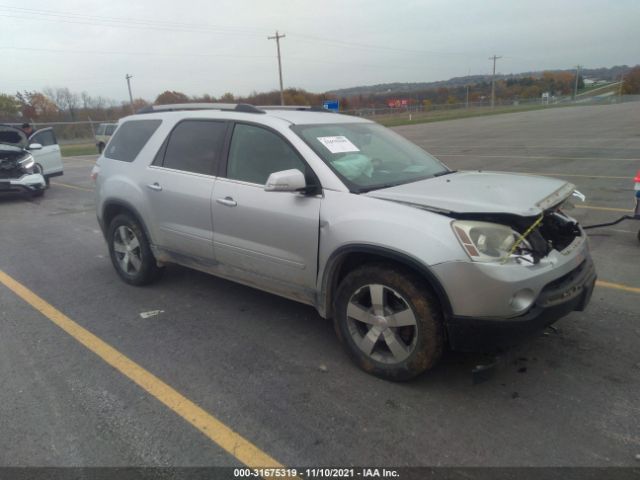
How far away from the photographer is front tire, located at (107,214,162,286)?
4785 millimetres

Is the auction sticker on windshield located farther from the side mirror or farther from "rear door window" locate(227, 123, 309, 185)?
the side mirror

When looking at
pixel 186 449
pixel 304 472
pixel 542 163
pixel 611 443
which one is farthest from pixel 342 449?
pixel 542 163

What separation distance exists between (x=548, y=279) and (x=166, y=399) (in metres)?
2.47

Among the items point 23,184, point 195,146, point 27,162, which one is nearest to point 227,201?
point 195,146

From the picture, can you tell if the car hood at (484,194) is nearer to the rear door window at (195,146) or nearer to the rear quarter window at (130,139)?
the rear door window at (195,146)

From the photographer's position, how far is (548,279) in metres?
2.77

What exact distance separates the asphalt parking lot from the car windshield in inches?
51.8

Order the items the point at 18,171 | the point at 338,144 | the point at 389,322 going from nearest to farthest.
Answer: the point at 389,322
the point at 338,144
the point at 18,171

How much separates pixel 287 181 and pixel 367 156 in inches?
35.5

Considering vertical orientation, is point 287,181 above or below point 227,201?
above

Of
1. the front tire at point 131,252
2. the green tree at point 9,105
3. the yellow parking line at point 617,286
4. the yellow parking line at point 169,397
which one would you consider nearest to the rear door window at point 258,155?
the front tire at point 131,252

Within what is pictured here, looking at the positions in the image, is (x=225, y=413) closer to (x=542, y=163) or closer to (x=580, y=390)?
(x=580, y=390)

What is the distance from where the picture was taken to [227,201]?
3.84 metres

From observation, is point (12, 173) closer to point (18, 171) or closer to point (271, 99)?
point (18, 171)
